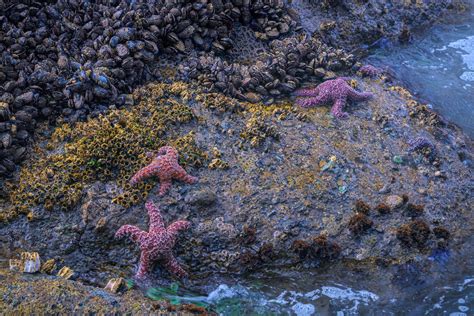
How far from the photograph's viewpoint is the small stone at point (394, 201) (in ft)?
23.9

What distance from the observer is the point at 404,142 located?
8.45 metres

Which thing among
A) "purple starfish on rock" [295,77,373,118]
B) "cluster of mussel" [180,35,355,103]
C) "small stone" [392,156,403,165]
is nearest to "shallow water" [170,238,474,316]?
"small stone" [392,156,403,165]

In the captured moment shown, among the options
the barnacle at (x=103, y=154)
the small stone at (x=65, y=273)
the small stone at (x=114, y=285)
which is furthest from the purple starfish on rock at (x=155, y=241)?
the small stone at (x=65, y=273)

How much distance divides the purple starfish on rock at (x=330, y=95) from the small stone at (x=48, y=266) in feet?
16.5

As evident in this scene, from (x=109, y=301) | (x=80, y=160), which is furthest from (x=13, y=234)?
(x=109, y=301)

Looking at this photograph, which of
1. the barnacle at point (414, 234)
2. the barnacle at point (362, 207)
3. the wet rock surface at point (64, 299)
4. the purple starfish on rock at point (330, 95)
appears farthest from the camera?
the purple starfish on rock at point (330, 95)

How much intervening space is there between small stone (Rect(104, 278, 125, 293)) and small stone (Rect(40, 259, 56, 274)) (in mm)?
744

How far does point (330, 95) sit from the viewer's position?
863 cm

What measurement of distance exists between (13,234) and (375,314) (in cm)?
497

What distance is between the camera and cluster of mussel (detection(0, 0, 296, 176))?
739 centimetres

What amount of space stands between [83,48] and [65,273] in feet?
13.4

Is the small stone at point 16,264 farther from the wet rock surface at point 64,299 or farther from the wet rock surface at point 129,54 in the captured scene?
the wet rock surface at point 129,54

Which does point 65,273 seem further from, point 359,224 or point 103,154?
point 359,224

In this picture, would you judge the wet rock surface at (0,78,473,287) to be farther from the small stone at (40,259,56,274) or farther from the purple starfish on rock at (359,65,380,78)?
the purple starfish on rock at (359,65,380,78)
